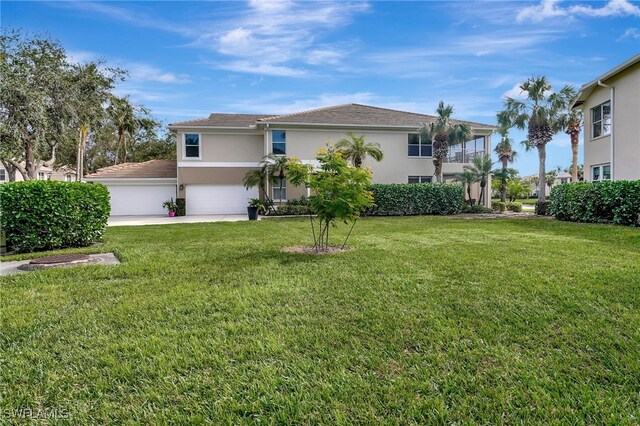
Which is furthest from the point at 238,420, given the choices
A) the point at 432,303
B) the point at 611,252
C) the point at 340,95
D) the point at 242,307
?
the point at 340,95

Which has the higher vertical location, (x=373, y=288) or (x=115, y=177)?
(x=115, y=177)

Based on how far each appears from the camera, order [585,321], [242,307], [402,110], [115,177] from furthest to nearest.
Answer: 1. [402,110]
2. [115,177]
3. [242,307]
4. [585,321]

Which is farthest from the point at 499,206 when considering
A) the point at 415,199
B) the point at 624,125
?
the point at 624,125

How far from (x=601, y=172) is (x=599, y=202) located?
195 inches

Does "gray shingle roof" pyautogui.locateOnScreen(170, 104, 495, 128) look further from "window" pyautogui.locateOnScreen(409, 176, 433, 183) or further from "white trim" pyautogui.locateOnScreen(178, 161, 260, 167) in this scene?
"window" pyautogui.locateOnScreen(409, 176, 433, 183)

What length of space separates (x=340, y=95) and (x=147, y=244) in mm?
21551

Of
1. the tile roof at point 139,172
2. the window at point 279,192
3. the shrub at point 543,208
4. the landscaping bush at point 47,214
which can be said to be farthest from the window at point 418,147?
the landscaping bush at point 47,214

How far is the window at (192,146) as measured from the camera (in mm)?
22938

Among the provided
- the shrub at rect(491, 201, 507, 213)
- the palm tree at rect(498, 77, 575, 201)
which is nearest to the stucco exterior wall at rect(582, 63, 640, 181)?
the palm tree at rect(498, 77, 575, 201)

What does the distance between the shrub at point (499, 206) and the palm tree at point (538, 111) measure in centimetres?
290

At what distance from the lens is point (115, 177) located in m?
23.5

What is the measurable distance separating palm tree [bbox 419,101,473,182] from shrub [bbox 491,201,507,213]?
17.7ft

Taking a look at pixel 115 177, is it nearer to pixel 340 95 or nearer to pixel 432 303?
pixel 340 95

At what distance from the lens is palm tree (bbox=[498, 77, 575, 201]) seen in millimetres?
19781
